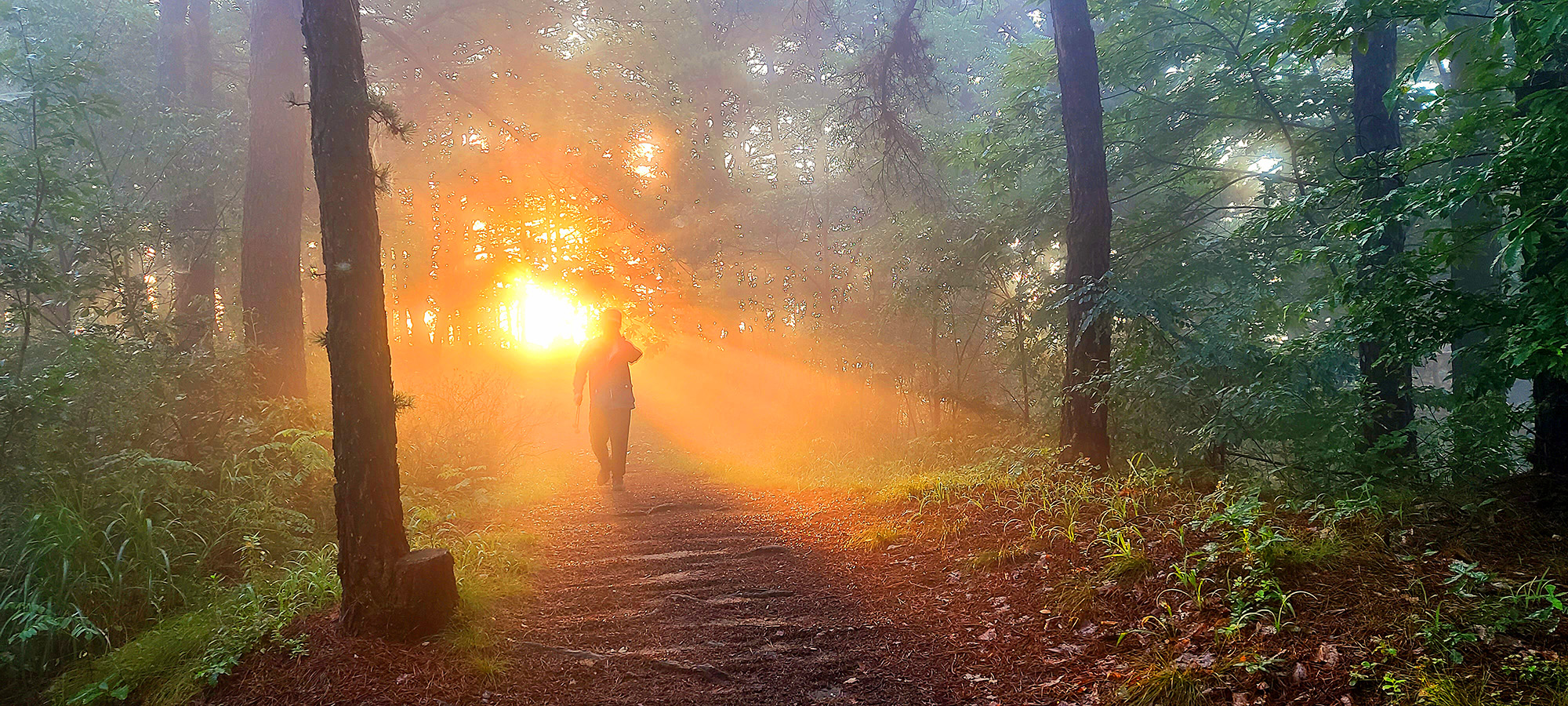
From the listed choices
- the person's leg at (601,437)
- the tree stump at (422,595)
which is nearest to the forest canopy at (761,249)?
the tree stump at (422,595)

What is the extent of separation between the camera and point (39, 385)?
4766 mm

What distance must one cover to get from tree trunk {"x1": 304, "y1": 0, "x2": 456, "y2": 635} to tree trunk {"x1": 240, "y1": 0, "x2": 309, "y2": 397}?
5.48 metres

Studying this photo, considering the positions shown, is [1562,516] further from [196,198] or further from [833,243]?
[196,198]

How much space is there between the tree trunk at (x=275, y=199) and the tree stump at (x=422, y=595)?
573 centimetres

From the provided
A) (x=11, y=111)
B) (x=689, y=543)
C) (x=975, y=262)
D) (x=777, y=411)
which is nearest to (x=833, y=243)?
(x=777, y=411)

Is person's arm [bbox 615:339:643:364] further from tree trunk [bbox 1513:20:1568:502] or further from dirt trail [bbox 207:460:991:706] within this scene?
tree trunk [bbox 1513:20:1568:502]

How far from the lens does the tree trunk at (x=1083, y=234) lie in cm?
680

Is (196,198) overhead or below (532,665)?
overhead

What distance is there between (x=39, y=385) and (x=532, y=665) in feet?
13.0

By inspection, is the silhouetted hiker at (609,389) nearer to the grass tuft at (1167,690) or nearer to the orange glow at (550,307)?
the orange glow at (550,307)

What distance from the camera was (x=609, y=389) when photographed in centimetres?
896

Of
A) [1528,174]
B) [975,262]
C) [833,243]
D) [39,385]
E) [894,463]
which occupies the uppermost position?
[833,243]

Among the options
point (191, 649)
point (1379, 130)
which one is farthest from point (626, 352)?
point (1379, 130)

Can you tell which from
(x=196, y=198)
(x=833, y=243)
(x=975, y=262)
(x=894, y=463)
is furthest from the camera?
(x=833, y=243)
